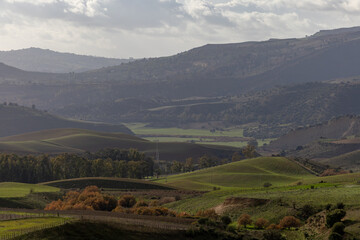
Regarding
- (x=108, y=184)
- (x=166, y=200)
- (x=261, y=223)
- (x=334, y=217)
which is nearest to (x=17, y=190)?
(x=108, y=184)

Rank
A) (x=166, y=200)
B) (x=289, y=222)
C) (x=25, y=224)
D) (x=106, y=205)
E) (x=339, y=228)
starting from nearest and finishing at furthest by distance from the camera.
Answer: (x=25, y=224) < (x=339, y=228) < (x=289, y=222) < (x=106, y=205) < (x=166, y=200)

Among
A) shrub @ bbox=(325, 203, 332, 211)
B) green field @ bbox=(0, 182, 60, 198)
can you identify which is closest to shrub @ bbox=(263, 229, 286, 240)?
shrub @ bbox=(325, 203, 332, 211)

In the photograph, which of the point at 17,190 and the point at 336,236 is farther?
the point at 17,190

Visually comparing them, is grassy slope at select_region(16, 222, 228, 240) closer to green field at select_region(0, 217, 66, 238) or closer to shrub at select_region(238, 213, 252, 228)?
green field at select_region(0, 217, 66, 238)

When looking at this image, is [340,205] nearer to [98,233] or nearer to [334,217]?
[334,217]

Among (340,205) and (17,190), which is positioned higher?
(340,205)

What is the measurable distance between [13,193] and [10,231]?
74.9m

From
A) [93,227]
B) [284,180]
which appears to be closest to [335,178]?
[284,180]

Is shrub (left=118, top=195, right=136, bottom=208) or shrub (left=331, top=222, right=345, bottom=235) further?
shrub (left=118, top=195, right=136, bottom=208)

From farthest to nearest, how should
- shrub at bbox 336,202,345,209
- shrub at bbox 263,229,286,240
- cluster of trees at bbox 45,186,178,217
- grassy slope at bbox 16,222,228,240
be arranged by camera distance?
cluster of trees at bbox 45,186,178,217 → shrub at bbox 336,202,345,209 → shrub at bbox 263,229,286,240 → grassy slope at bbox 16,222,228,240

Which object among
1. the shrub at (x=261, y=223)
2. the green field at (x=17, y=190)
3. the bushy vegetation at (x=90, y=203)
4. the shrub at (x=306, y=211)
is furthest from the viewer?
the green field at (x=17, y=190)

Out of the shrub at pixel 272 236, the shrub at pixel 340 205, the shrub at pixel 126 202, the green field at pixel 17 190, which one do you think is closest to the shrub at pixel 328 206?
the shrub at pixel 340 205

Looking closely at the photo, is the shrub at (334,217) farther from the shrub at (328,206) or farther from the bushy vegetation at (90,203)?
the bushy vegetation at (90,203)

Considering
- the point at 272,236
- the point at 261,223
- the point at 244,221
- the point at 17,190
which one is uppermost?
the point at 272,236
